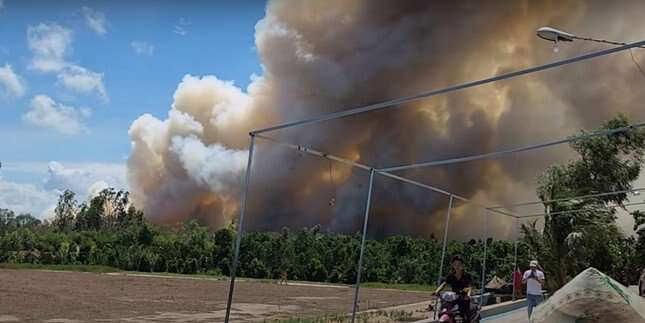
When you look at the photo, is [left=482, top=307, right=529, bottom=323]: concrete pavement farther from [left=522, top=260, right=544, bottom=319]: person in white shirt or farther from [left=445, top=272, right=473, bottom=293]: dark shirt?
[left=445, top=272, right=473, bottom=293]: dark shirt

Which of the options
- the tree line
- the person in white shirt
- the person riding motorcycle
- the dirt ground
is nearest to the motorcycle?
the person riding motorcycle

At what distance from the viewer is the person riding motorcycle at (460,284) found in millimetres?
7762

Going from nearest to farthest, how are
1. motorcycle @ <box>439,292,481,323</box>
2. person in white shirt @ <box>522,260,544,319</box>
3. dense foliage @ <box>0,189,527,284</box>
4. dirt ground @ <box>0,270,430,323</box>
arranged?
1. motorcycle @ <box>439,292,481,323</box>
2. person in white shirt @ <box>522,260,544,319</box>
3. dirt ground @ <box>0,270,430,323</box>
4. dense foliage @ <box>0,189,527,284</box>

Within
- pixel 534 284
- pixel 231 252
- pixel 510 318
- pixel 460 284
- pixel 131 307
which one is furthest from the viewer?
pixel 231 252

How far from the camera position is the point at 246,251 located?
53.2 meters

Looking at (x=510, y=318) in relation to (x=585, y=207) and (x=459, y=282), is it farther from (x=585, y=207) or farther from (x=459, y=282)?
(x=585, y=207)

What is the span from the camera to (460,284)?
7.84 metres

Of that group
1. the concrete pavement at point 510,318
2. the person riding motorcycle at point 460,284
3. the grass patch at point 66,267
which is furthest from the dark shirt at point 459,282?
the grass patch at point 66,267

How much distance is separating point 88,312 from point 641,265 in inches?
1000

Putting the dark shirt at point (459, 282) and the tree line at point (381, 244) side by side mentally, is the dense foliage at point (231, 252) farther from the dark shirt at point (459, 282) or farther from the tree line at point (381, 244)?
the dark shirt at point (459, 282)

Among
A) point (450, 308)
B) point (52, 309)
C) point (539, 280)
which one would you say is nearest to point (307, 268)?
point (52, 309)

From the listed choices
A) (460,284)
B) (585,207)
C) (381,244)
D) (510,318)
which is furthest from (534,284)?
(381,244)

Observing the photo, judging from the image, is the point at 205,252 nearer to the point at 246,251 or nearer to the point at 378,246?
the point at 246,251

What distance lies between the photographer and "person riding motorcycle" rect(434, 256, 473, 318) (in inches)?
306
